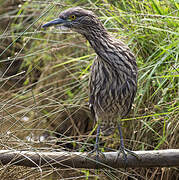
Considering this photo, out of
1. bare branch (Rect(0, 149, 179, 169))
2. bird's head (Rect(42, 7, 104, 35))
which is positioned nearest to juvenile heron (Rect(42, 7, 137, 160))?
bird's head (Rect(42, 7, 104, 35))

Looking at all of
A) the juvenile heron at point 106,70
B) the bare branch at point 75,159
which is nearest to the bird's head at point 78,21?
the juvenile heron at point 106,70

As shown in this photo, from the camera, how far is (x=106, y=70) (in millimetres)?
2902

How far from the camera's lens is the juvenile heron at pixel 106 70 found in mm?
2703

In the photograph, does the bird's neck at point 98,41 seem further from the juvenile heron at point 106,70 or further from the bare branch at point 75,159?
the bare branch at point 75,159

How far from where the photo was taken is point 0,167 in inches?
96.4

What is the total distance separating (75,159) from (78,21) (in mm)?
1046

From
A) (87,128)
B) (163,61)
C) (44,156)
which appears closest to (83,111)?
(87,128)

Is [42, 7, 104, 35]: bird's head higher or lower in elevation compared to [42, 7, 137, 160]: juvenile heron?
higher

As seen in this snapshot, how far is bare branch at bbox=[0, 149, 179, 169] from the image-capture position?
2363 mm

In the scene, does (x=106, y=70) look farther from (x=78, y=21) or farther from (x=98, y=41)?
(x=78, y=21)

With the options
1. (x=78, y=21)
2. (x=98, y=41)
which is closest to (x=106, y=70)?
(x=98, y=41)

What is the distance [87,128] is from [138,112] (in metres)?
0.98

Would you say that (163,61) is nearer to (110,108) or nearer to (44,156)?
(110,108)

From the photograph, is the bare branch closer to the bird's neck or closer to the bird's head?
the bird's neck
